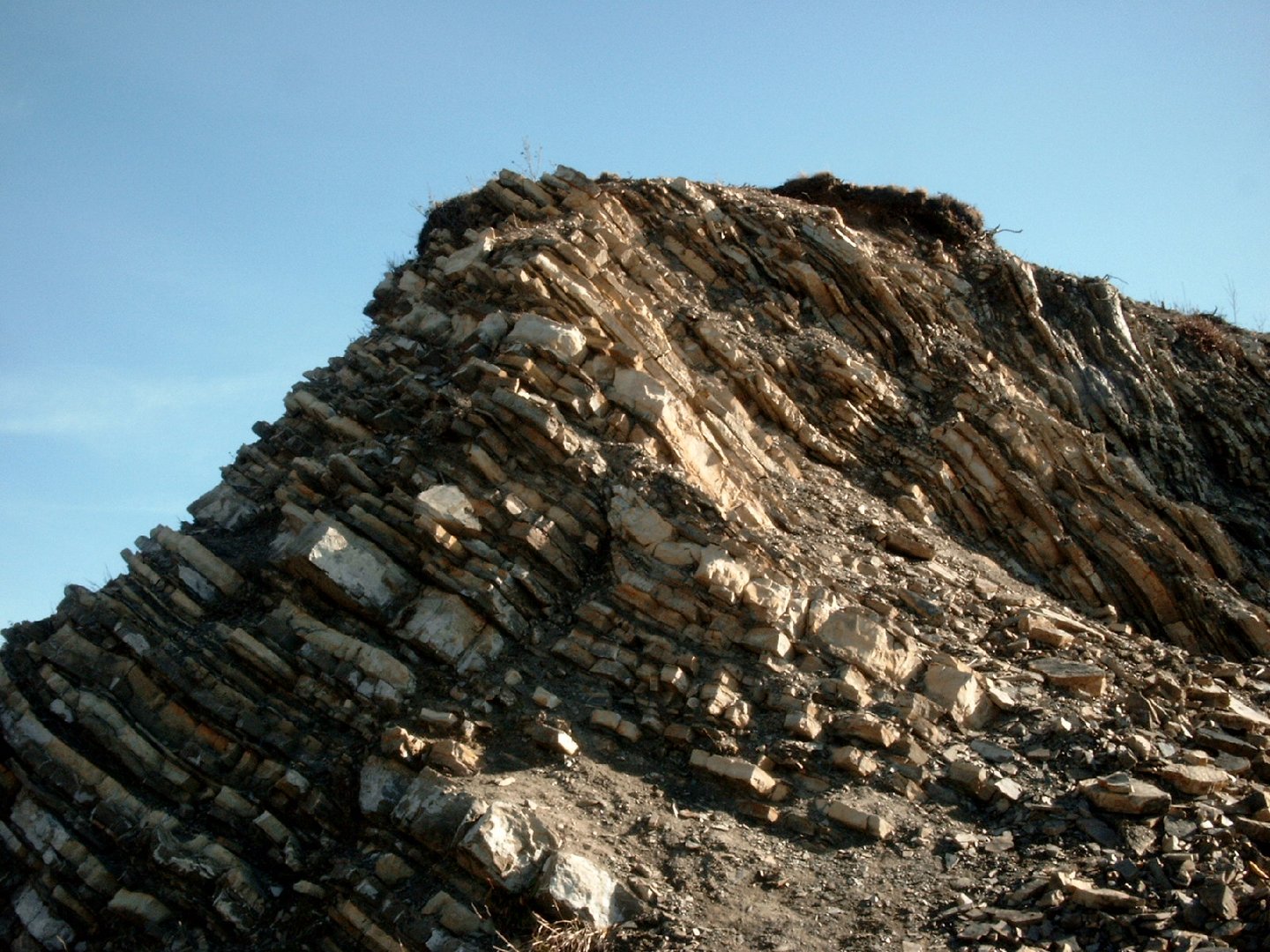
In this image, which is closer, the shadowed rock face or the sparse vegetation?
the shadowed rock face

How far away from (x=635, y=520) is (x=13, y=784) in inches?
230

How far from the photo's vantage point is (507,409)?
10336 millimetres

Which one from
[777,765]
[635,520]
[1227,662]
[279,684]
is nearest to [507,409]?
[635,520]

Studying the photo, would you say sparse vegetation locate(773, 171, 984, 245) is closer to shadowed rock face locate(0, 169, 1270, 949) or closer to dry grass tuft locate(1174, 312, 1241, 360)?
dry grass tuft locate(1174, 312, 1241, 360)

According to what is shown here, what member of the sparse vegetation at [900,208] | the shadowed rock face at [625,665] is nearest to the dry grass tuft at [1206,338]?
the sparse vegetation at [900,208]

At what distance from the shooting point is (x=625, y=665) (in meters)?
9.05

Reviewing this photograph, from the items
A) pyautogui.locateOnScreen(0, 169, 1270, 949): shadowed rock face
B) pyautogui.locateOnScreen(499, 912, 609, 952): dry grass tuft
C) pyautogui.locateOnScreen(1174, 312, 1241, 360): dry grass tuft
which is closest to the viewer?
pyautogui.locateOnScreen(499, 912, 609, 952): dry grass tuft

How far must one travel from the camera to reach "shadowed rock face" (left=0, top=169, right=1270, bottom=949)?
24.3 feet

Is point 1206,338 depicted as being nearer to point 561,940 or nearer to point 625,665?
point 625,665

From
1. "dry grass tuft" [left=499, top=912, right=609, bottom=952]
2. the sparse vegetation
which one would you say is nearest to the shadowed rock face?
"dry grass tuft" [left=499, top=912, right=609, bottom=952]

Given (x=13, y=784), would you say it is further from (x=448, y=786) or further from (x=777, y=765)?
(x=777, y=765)

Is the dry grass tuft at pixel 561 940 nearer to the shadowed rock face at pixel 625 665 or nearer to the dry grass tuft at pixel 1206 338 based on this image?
the shadowed rock face at pixel 625 665

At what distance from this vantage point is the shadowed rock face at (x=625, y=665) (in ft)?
24.3

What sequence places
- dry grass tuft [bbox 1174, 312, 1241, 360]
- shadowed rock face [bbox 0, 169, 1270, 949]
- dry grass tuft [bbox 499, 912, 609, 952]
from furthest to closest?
dry grass tuft [bbox 1174, 312, 1241, 360] → shadowed rock face [bbox 0, 169, 1270, 949] → dry grass tuft [bbox 499, 912, 609, 952]
